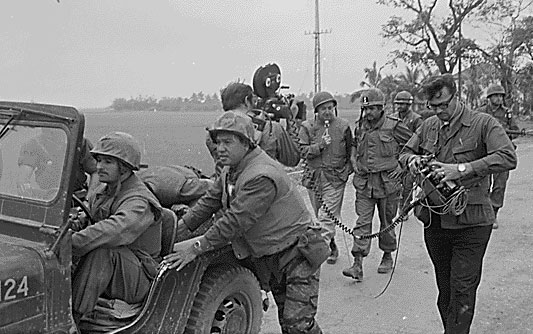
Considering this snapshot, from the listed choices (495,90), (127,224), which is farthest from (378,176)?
(495,90)

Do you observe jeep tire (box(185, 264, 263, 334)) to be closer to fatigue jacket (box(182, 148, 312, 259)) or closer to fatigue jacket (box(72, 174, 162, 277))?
fatigue jacket (box(182, 148, 312, 259))

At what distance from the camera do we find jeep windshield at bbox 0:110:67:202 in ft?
11.0

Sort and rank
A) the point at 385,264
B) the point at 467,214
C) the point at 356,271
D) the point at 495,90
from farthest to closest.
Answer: the point at 495,90, the point at 385,264, the point at 356,271, the point at 467,214

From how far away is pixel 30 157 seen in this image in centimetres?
340

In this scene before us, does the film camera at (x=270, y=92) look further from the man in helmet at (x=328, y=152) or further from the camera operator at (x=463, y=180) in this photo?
the camera operator at (x=463, y=180)

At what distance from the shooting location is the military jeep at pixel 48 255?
3.12 metres

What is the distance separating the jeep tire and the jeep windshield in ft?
4.19

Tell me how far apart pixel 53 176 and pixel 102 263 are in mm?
554

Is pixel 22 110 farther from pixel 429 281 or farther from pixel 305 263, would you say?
pixel 429 281

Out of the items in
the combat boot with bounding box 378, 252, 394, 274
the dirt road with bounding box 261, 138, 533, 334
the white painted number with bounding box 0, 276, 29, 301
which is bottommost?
the dirt road with bounding box 261, 138, 533, 334

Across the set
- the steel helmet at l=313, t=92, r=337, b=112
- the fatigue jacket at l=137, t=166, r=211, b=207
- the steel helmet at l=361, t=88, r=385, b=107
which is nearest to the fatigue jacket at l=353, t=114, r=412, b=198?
the steel helmet at l=361, t=88, r=385, b=107

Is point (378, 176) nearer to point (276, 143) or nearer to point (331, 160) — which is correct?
point (331, 160)

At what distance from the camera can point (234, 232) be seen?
13.1 feet

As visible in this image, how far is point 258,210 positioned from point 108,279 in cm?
97
